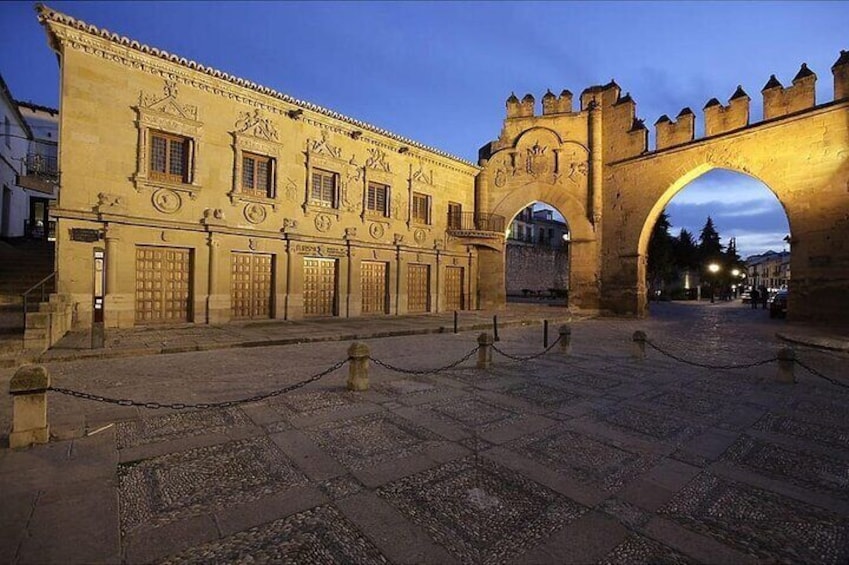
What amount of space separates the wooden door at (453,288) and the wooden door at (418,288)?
142 centimetres

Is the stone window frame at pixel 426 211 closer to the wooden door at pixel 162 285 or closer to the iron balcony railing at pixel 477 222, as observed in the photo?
the iron balcony railing at pixel 477 222

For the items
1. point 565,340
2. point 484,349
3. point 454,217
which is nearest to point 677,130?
point 454,217

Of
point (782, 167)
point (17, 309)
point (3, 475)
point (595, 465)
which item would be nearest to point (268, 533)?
point (3, 475)

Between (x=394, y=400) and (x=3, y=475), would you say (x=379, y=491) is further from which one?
(x=3, y=475)

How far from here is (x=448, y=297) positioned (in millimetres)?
21516

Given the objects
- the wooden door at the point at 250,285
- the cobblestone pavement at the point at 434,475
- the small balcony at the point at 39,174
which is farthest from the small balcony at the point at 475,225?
the small balcony at the point at 39,174

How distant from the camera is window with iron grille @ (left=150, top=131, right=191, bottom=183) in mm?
12273

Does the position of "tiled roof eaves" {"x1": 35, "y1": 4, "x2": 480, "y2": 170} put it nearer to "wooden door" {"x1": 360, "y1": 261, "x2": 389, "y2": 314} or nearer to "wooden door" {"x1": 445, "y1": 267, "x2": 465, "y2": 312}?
"wooden door" {"x1": 360, "y1": 261, "x2": 389, "y2": 314}

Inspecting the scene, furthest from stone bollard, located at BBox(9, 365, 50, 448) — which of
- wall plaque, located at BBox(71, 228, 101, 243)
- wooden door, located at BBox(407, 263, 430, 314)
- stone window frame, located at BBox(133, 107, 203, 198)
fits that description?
wooden door, located at BBox(407, 263, 430, 314)

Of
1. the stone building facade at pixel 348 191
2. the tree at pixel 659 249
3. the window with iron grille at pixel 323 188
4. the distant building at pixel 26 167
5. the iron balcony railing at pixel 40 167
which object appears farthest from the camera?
the tree at pixel 659 249

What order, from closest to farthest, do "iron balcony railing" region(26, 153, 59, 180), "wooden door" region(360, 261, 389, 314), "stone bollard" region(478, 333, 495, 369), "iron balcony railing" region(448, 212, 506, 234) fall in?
"stone bollard" region(478, 333, 495, 369)
"wooden door" region(360, 261, 389, 314)
"iron balcony railing" region(26, 153, 59, 180)
"iron balcony railing" region(448, 212, 506, 234)

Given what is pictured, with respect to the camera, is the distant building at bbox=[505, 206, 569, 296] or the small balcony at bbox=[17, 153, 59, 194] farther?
the distant building at bbox=[505, 206, 569, 296]

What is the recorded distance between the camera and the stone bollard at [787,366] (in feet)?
23.2

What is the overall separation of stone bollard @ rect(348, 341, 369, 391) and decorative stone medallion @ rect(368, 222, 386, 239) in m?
12.0
